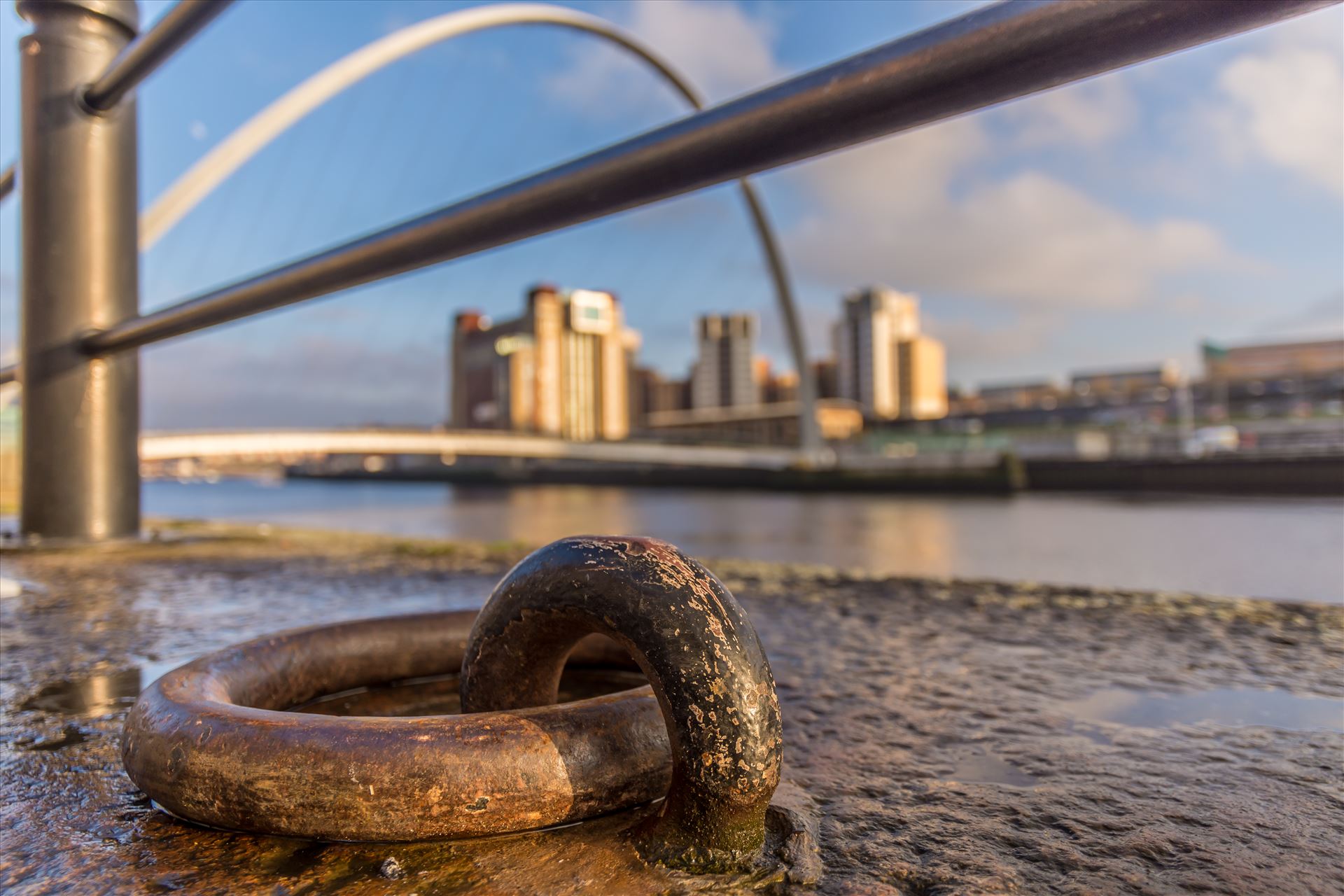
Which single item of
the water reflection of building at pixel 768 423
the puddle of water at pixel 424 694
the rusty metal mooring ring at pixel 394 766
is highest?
the water reflection of building at pixel 768 423

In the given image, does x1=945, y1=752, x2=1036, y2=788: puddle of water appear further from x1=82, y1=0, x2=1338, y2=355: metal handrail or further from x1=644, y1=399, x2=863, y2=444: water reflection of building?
x1=644, y1=399, x2=863, y2=444: water reflection of building

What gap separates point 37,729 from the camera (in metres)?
1.47

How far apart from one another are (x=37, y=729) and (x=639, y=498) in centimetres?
3232

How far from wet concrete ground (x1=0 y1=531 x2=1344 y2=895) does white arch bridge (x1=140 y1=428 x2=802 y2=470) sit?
62.9ft

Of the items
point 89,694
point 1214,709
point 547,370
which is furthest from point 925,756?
point 547,370

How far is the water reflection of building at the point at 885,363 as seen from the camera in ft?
300

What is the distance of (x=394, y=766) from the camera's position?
38.4 inches

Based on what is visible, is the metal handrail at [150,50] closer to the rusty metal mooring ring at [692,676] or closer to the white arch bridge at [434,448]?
the rusty metal mooring ring at [692,676]

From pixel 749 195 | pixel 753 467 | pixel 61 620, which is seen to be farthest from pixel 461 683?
pixel 753 467

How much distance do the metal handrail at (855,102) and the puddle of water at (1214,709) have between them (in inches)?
46.2

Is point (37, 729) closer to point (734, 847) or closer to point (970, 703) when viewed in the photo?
point (734, 847)

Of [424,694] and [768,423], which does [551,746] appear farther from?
[768,423]

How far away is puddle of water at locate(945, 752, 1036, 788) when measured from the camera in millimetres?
1238

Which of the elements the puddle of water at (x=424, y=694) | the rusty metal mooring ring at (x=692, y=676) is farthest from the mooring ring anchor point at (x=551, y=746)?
the puddle of water at (x=424, y=694)
